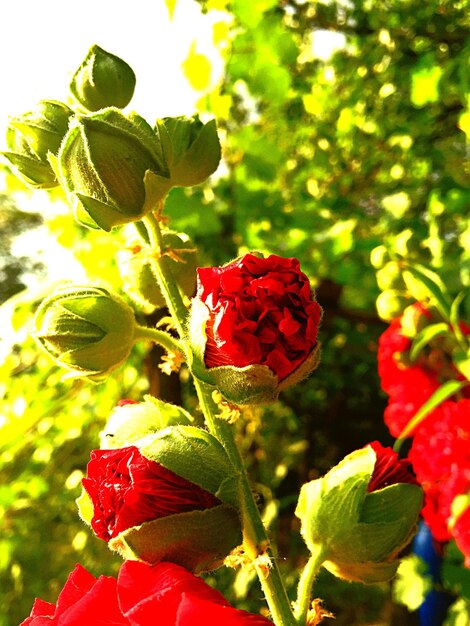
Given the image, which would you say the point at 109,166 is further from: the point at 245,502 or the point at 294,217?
the point at 294,217

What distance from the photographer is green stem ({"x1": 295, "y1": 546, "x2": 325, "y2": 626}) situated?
0.49 metres

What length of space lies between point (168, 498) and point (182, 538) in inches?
1.1

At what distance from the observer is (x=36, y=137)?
539mm

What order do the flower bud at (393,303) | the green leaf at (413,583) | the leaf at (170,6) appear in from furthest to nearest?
the green leaf at (413,583)
the flower bud at (393,303)
the leaf at (170,6)

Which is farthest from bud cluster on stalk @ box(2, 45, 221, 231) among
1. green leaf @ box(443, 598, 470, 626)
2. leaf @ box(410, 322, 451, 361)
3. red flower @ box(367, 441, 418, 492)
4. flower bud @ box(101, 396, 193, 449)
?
green leaf @ box(443, 598, 470, 626)

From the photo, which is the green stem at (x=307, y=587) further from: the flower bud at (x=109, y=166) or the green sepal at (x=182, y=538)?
the flower bud at (x=109, y=166)

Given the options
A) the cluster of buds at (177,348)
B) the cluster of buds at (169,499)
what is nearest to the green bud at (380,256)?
the cluster of buds at (177,348)

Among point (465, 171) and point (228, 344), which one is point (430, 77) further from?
point (228, 344)

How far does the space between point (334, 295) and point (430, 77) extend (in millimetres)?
400

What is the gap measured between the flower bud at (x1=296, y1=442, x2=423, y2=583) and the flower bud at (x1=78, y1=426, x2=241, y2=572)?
81 mm

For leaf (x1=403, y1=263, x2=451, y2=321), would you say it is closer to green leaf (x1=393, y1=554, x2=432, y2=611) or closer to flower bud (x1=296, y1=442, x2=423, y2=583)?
flower bud (x1=296, y1=442, x2=423, y2=583)

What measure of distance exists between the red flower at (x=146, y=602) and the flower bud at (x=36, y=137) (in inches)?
11.8

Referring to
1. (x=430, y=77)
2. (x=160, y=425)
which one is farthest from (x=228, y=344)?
(x=430, y=77)

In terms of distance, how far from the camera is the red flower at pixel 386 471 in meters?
0.52
